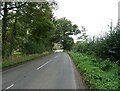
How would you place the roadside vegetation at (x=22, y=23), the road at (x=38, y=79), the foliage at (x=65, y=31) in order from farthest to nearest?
the foliage at (x=65, y=31), the roadside vegetation at (x=22, y=23), the road at (x=38, y=79)

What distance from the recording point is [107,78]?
575 inches

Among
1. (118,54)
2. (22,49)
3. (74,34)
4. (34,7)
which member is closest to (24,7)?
(34,7)

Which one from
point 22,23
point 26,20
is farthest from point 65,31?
point 26,20

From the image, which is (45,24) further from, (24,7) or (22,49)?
(22,49)

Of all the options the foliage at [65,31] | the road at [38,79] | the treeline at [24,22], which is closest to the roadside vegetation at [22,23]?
the treeline at [24,22]

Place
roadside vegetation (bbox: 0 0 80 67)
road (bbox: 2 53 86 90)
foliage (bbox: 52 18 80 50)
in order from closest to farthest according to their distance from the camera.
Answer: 1. road (bbox: 2 53 86 90)
2. roadside vegetation (bbox: 0 0 80 67)
3. foliage (bbox: 52 18 80 50)

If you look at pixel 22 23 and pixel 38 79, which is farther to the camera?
pixel 22 23

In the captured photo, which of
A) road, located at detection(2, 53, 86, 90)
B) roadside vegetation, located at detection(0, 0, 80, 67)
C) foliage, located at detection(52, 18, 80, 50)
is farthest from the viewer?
foliage, located at detection(52, 18, 80, 50)

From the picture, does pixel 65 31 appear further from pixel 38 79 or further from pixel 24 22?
pixel 38 79

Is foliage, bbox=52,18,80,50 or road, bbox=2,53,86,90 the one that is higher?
foliage, bbox=52,18,80,50

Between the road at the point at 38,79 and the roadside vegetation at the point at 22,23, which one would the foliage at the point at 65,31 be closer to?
the roadside vegetation at the point at 22,23

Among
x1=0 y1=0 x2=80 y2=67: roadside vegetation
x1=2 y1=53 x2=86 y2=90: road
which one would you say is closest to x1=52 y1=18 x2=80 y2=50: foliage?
x1=0 y1=0 x2=80 y2=67: roadside vegetation

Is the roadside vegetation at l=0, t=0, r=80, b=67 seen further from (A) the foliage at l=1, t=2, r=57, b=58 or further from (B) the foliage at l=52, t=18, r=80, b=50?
(B) the foliage at l=52, t=18, r=80, b=50

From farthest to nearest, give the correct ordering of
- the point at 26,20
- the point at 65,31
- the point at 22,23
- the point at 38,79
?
the point at 65,31 → the point at 22,23 → the point at 26,20 → the point at 38,79
